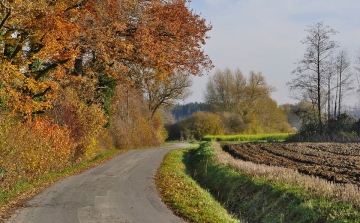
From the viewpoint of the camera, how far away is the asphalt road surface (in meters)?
10.3

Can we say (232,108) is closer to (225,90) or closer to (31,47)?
(225,90)

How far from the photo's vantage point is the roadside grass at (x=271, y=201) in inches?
405

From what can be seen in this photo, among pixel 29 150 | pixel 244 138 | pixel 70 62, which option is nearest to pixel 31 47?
pixel 70 62

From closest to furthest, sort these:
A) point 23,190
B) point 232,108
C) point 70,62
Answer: point 23,190, point 70,62, point 232,108

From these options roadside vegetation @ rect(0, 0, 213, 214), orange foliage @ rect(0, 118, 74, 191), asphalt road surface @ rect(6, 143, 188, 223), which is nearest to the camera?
asphalt road surface @ rect(6, 143, 188, 223)

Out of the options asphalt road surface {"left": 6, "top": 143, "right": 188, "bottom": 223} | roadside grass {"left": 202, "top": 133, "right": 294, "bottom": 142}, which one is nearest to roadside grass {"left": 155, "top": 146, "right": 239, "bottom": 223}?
asphalt road surface {"left": 6, "top": 143, "right": 188, "bottom": 223}

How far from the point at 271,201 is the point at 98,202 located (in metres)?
5.48

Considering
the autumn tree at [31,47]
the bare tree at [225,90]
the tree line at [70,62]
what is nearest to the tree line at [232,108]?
the bare tree at [225,90]

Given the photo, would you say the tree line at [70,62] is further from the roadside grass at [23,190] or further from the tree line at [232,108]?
the tree line at [232,108]

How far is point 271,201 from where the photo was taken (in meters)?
13.2

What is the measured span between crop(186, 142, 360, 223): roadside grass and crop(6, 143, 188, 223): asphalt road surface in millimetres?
2985

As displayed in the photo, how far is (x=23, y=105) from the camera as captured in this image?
18.1 meters

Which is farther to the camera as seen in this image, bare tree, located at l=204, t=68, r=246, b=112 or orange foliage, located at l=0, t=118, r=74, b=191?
bare tree, located at l=204, t=68, r=246, b=112

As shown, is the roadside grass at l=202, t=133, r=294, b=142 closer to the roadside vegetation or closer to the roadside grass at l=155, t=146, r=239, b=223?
the roadside vegetation
